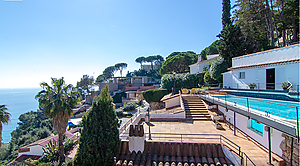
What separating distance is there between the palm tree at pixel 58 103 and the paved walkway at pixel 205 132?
5883mm

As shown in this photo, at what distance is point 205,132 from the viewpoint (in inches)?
353

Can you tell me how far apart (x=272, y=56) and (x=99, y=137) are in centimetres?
1469

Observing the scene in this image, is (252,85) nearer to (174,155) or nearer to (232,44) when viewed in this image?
(232,44)

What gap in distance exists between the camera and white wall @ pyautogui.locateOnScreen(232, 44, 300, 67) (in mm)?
10123

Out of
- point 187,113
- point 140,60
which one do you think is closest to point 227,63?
point 187,113

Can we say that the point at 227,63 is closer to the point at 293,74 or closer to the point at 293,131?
the point at 293,74

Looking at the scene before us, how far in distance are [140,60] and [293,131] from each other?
74844 mm


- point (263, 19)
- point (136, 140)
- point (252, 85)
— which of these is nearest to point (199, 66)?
point (263, 19)

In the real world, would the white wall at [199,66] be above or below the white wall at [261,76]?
above

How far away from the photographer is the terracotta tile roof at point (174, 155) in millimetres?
6102

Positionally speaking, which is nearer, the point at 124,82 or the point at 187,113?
the point at 187,113

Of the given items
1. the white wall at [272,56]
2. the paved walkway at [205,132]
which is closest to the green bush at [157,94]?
the paved walkway at [205,132]

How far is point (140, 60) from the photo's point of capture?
77.0m

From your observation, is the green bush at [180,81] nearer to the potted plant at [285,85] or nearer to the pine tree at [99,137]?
the potted plant at [285,85]
